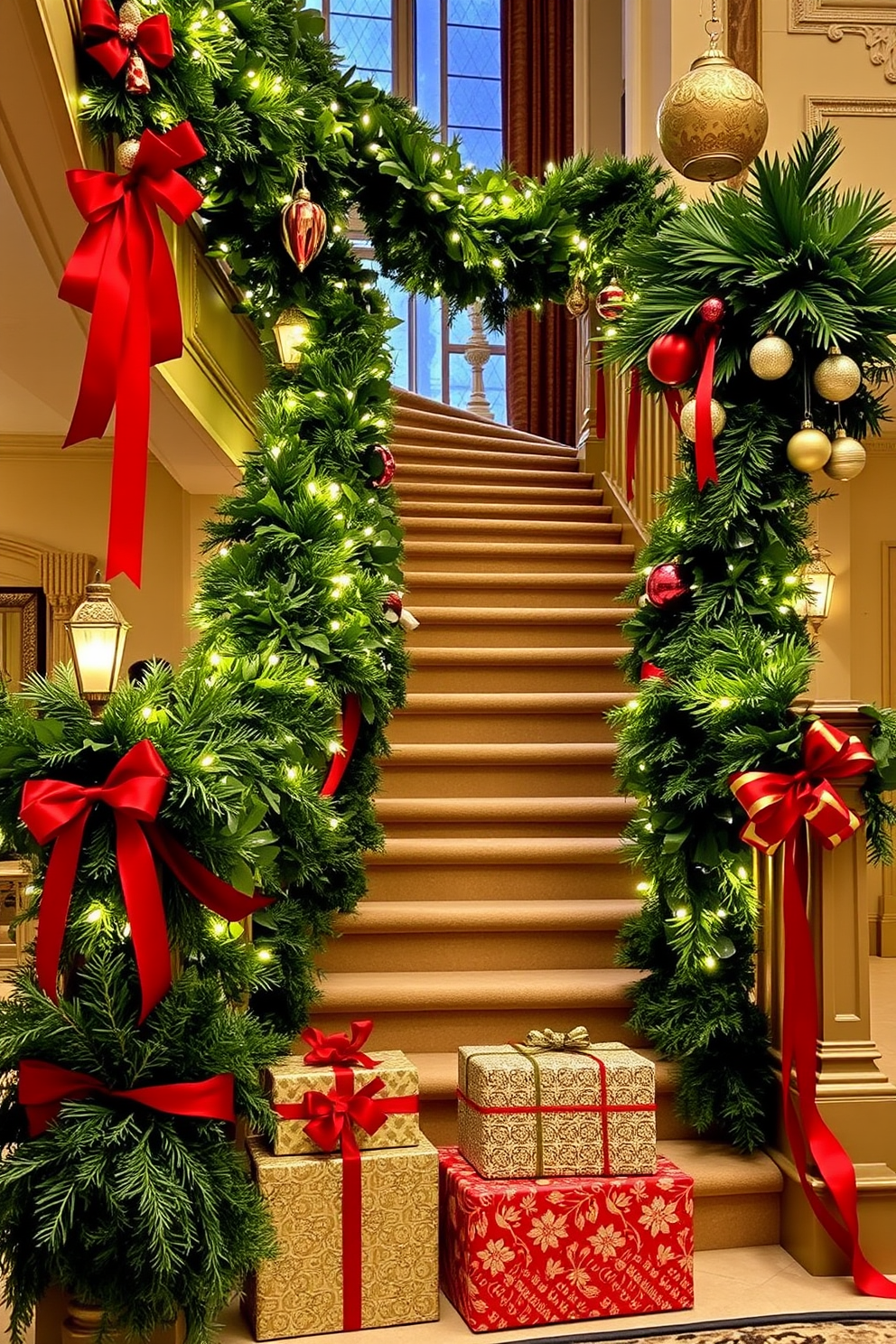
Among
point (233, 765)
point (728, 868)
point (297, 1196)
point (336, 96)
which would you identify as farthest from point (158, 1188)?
point (336, 96)

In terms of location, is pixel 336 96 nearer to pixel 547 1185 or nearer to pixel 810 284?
pixel 810 284

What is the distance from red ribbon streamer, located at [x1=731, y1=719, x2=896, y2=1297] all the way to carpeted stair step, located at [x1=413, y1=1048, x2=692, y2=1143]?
→ 38 cm

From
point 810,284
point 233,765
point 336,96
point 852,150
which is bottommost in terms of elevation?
point 233,765

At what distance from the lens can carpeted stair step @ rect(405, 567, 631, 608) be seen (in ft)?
18.1

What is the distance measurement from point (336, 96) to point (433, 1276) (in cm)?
314

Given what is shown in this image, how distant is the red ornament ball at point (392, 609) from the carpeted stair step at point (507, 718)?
28.3 inches

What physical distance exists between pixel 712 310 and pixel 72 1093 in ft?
6.92

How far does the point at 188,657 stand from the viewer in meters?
3.12

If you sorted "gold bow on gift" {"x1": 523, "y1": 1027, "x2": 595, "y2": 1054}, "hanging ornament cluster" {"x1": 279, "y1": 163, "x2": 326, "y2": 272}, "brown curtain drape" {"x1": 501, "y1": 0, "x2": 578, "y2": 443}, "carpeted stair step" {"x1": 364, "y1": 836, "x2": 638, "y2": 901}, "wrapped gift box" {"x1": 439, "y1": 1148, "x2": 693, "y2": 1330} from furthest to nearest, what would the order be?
"brown curtain drape" {"x1": 501, "y1": 0, "x2": 578, "y2": 443} → "carpeted stair step" {"x1": 364, "y1": 836, "x2": 638, "y2": 901} → "hanging ornament cluster" {"x1": 279, "y1": 163, "x2": 326, "y2": 272} → "gold bow on gift" {"x1": 523, "y1": 1027, "x2": 595, "y2": 1054} → "wrapped gift box" {"x1": 439, "y1": 1148, "x2": 693, "y2": 1330}

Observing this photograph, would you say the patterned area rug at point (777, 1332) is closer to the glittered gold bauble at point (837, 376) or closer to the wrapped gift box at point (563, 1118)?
the wrapped gift box at point (563, 1118)

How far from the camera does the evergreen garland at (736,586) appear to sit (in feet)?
9.96

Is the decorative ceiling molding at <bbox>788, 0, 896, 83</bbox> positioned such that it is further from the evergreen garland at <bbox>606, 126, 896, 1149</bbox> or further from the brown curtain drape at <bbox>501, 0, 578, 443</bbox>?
the brown curtain drape at <bbox>501, 0, 578, 443</bbox>

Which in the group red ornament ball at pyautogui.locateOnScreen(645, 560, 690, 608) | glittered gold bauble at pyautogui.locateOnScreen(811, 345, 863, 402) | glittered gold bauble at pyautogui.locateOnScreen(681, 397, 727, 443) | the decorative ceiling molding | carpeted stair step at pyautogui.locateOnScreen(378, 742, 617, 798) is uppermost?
the decorative ceiling molding

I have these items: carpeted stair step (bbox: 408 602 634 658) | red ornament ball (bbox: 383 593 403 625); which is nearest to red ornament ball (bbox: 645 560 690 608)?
red ornament ball (bbox: 383 593 403 625)
